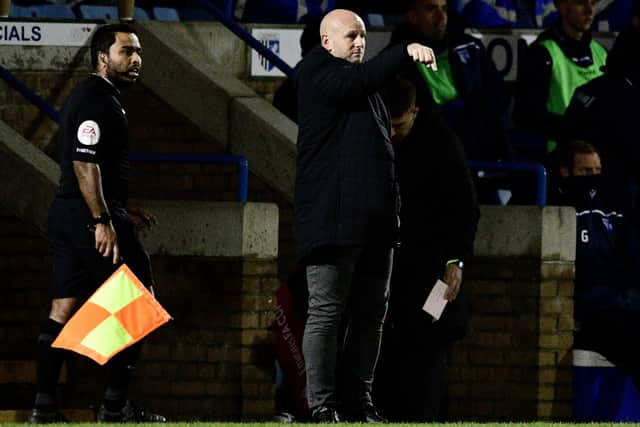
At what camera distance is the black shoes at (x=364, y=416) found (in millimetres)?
9695

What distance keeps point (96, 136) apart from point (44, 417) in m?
1.45

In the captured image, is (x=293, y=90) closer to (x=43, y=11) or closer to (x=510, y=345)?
(x=43, y=11)

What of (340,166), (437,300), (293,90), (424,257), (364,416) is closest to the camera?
(340,166)

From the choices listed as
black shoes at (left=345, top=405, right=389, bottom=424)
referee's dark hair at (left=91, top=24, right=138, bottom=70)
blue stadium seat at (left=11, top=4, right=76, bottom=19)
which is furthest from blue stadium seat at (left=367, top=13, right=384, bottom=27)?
black shoes at (left=345, top=405, right=389, bottom=424)

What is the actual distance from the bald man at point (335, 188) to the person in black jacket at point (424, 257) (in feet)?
4.02

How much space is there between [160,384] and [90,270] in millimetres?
2304

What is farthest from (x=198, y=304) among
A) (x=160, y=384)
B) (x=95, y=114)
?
(x=95, y=114)

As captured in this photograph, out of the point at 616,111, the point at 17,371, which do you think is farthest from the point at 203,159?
the point at 616,111

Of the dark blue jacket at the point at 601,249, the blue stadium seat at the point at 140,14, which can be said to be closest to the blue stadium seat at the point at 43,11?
the blue stadium seat at the point at 140,14

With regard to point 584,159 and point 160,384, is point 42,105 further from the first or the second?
point 584,159

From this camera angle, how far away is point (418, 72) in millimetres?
13391

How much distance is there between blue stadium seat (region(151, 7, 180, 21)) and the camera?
14.8 metres

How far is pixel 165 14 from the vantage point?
14.9 metres

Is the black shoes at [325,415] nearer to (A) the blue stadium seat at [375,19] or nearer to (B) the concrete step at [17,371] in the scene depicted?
(B) the concrete step at [17,371]
